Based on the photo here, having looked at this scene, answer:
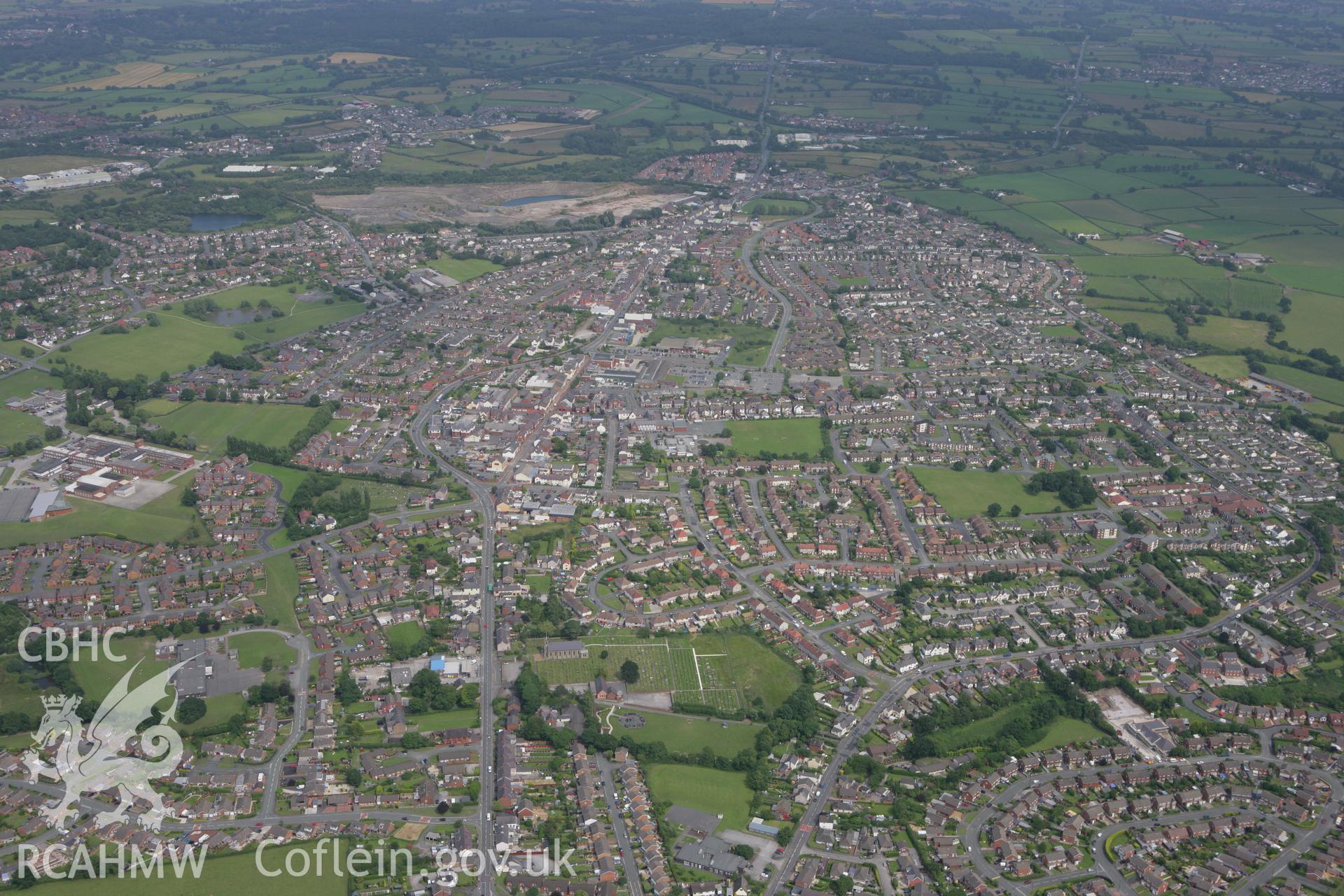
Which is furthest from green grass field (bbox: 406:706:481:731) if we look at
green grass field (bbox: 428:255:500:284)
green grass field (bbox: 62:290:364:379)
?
green grass field (bbox: 428:255:500:284)

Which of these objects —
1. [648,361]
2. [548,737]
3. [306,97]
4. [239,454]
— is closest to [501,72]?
[306,97]

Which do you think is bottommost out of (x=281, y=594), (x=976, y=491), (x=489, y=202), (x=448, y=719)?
(x=448, y=719)

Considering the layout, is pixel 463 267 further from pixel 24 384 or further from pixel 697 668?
pixel 697 668

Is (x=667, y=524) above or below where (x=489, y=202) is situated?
below

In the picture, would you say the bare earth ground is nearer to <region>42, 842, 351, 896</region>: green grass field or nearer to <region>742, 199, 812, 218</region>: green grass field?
<region>742, 199, 812, 218</region>: green grass field

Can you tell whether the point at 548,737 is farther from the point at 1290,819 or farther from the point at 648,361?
the point at 648,361

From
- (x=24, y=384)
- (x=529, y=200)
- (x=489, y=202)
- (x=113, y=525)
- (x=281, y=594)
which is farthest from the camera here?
(x=529, y=200)

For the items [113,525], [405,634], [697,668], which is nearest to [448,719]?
[405,634]
